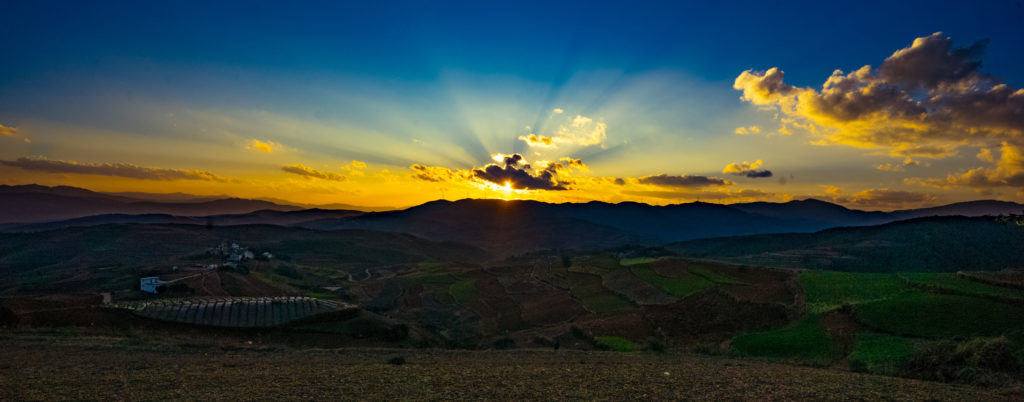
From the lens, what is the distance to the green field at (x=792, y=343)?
23266mm

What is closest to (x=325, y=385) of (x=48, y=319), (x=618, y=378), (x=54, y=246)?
(x=618, y=378)

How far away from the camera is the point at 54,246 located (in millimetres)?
103812

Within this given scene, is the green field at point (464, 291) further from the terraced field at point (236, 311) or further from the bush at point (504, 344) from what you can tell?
the terraced field at point (236, 311)

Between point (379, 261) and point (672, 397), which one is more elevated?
point (672, 397)

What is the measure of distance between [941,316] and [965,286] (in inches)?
328

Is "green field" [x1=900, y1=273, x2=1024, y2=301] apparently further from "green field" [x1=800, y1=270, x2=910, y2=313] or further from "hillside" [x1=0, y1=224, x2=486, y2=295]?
"hillside" [x1=0, y1=224, x2=486, y2=295]

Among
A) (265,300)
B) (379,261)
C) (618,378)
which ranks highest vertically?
(618,378)

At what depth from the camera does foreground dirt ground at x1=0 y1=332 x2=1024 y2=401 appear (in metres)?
11.8

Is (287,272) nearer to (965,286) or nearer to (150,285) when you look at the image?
(150,285)

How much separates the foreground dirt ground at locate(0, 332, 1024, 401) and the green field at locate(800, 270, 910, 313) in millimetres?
18709

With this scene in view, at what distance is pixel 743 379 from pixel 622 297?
1389 inches

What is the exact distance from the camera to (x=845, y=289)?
34.9 m

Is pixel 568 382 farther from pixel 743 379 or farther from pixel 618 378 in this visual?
pixel 743 379

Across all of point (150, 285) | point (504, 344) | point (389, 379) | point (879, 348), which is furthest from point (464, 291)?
point (389, 379)
